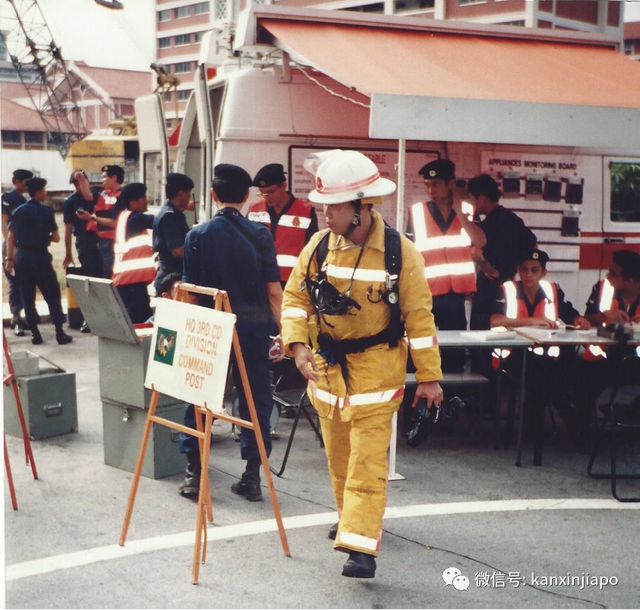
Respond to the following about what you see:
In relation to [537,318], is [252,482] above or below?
below

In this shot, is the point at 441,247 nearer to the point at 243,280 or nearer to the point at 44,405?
the point at 243,280

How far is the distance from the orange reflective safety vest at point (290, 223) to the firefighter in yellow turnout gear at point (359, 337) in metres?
2.66

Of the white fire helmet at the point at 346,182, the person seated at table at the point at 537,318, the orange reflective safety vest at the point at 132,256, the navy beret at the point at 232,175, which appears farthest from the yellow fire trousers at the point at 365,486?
the orange reflective safety vest at the point at 132,256

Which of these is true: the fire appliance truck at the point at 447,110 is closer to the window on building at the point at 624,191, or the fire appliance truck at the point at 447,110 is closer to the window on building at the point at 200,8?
the window on building at the point at 624,191

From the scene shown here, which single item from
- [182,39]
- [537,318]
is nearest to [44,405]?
[537,318]

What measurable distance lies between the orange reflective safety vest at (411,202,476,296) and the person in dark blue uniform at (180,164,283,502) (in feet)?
5.52

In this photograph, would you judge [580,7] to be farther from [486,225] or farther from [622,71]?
[486,225]

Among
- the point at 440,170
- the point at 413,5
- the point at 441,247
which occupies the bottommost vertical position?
the point at 441,247

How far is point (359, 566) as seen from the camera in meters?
3.85

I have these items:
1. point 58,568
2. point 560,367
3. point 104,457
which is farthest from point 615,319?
point 58,568

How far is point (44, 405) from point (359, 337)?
9.91 feet

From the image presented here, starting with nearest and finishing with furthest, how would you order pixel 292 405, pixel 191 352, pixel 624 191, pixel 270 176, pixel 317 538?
pixel 191 352, pixel 317 538, pixel 292 405, pixel 270 176, pixel 624 191

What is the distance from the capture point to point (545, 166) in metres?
7.82

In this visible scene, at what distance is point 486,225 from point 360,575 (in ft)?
12.8
